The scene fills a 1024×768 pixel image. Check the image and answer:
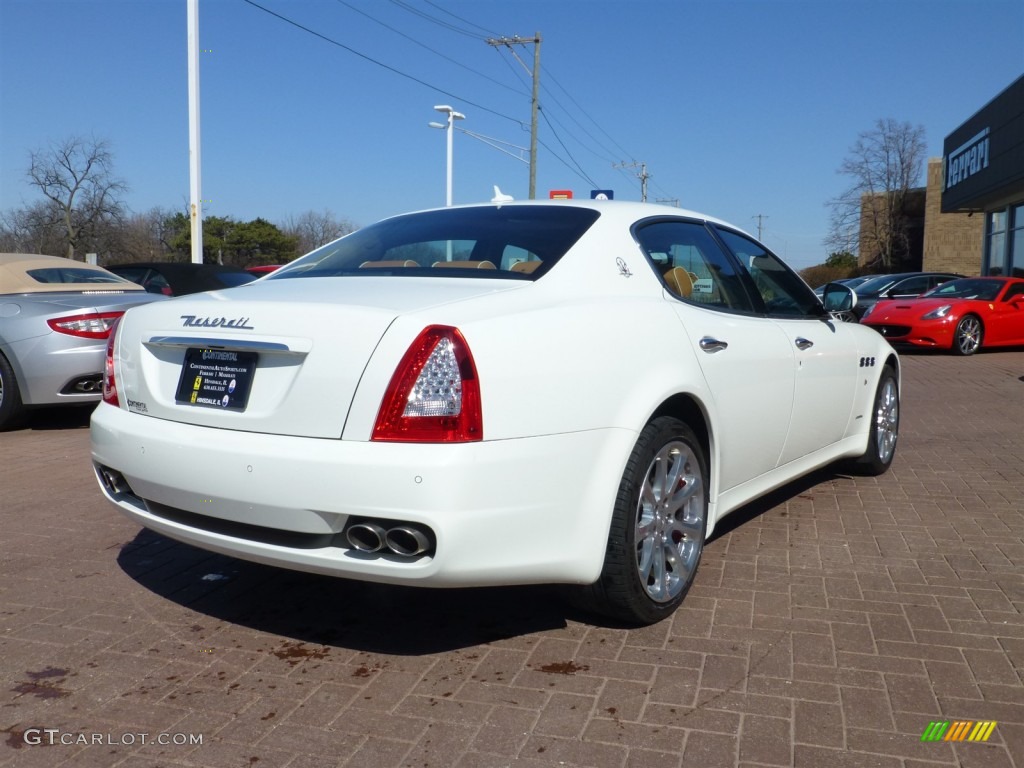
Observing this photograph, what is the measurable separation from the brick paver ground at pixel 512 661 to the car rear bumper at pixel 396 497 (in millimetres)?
388

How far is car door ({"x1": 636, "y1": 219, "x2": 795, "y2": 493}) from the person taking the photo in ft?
12.5

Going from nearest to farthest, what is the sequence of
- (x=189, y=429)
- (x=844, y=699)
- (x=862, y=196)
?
(x=844, y=699) → (x=189, y=429) → (x=862, y=196)

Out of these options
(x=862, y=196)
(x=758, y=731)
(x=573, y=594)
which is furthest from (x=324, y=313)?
(x=862, y=196)

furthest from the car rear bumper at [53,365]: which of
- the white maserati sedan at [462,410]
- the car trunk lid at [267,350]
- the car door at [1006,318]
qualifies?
the car door at [1006,318]

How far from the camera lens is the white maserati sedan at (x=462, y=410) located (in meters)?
2.78

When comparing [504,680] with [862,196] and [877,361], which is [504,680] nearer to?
[877,361]

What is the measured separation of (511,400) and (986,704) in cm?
169

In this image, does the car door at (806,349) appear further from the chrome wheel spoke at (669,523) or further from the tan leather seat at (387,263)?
the tan leather seat at (387,263)

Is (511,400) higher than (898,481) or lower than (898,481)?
higher

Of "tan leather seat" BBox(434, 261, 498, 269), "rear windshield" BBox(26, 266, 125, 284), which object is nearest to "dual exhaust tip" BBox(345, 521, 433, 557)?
"tan leather seat" BBox(434, 261, 498, 269)

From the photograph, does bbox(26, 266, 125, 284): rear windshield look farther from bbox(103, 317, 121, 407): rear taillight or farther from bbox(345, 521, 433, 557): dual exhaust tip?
bbox(345, 521, 433, 557): dual exhaust tip

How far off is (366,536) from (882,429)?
13.8 feet

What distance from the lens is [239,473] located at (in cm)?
293

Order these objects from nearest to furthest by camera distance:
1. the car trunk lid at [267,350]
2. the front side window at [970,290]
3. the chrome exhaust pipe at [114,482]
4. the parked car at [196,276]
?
the car trunk lid at [267,350] → the chrome exhaust pipe at [114,482] → the parked car at [196,276] → the front side window at [970,290]
